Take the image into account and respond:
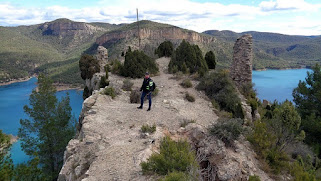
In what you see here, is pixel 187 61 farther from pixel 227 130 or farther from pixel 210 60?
pixel 227 130

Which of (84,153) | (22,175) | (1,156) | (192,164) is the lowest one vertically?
(22,175)

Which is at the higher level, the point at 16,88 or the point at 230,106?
the point at 230,106

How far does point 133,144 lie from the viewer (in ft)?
21.0

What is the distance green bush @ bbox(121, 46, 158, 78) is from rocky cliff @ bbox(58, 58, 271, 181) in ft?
19.1

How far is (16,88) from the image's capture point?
257 feet

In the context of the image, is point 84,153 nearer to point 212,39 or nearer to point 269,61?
point 212,39

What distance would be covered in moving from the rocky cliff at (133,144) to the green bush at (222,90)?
1599 millimetres

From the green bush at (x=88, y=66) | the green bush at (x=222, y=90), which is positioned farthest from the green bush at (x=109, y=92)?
the green bush at (x=88, y=66)

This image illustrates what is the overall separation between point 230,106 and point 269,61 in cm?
11721

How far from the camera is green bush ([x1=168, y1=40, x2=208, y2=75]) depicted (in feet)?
58.1

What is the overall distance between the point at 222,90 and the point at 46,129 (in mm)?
11095

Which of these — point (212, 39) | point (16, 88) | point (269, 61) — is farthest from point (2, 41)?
point (269, 61)

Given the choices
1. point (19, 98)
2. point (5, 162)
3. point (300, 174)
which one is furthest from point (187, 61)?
point (19, 98)

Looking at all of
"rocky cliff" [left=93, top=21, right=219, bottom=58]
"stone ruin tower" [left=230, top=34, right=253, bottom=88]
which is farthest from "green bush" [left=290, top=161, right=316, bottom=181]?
"rocky cliff" [left=93, top=21, right=219, bottom=58]
